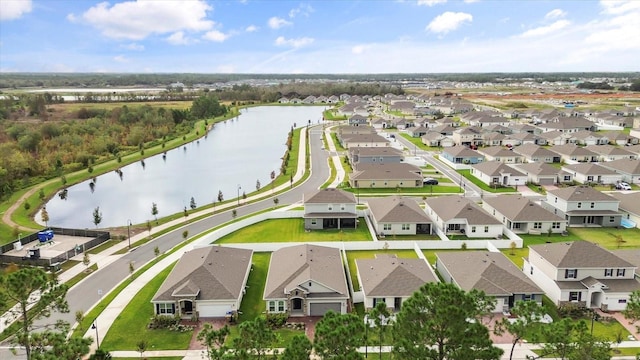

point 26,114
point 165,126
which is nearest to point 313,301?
point 165,126

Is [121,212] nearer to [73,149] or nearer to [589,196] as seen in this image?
[73,149]

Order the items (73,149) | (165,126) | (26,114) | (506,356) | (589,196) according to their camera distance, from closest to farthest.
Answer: (506,356)
(589,196)
(73,149)
(165,126)
(26,114)

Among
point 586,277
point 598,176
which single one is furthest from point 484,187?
point 586,277

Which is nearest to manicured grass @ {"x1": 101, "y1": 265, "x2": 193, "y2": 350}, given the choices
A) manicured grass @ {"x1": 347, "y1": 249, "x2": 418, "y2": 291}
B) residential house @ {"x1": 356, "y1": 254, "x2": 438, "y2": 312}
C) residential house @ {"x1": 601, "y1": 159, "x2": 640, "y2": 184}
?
residential house @ {"x1": 356, "y1": 254, "x2": 438, "y2": 312}

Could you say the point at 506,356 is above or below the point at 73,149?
below

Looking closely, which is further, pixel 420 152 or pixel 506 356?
pixel 420 152

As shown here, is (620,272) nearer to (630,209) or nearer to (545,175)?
(630,209)

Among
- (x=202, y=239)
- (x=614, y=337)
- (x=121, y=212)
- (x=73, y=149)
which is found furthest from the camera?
(x=73, y=149)
